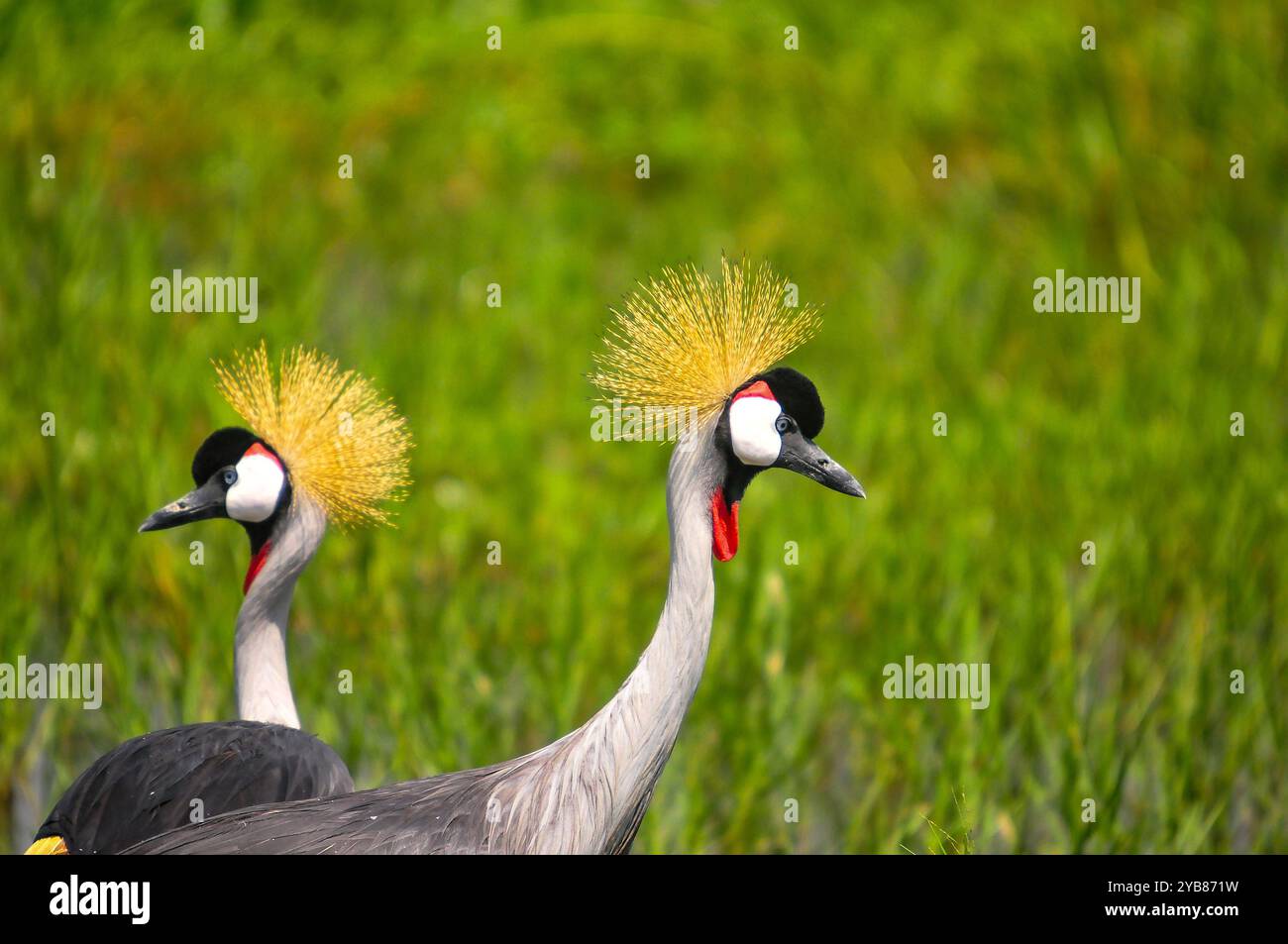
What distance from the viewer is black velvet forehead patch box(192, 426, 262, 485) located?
289cm

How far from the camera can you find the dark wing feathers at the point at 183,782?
108 inches

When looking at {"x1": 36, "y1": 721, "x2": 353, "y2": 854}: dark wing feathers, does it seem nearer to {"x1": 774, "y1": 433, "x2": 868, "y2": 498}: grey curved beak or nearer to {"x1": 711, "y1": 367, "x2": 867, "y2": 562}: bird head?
{"x1": 711, "y1": 367, "x2": 867, "y2": 562}: bird head

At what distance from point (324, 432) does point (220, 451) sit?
0.19 m

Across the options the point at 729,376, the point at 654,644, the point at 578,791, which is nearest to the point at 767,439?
the point at 729,376

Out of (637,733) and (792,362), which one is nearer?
(637,733)

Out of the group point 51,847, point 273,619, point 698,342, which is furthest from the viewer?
point 273,619

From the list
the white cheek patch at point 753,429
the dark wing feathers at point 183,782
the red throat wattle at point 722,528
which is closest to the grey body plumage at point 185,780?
the dark wing feathers at point 183,782

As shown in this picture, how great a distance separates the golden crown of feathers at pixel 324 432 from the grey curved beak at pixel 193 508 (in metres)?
0.14

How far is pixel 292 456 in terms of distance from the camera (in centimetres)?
Answer: 296

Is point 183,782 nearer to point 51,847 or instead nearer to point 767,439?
point 51,847

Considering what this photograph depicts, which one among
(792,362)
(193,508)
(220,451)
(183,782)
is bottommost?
(183,782)

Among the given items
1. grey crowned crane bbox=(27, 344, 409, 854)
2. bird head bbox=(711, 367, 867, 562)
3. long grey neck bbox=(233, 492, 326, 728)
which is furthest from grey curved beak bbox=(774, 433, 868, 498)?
long grey neck bbox=(233, 492, 326, 728)

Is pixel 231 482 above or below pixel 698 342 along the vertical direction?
below

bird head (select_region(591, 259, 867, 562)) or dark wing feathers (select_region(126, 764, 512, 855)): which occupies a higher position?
bird head (select_region(591, 259, 867, 562))
